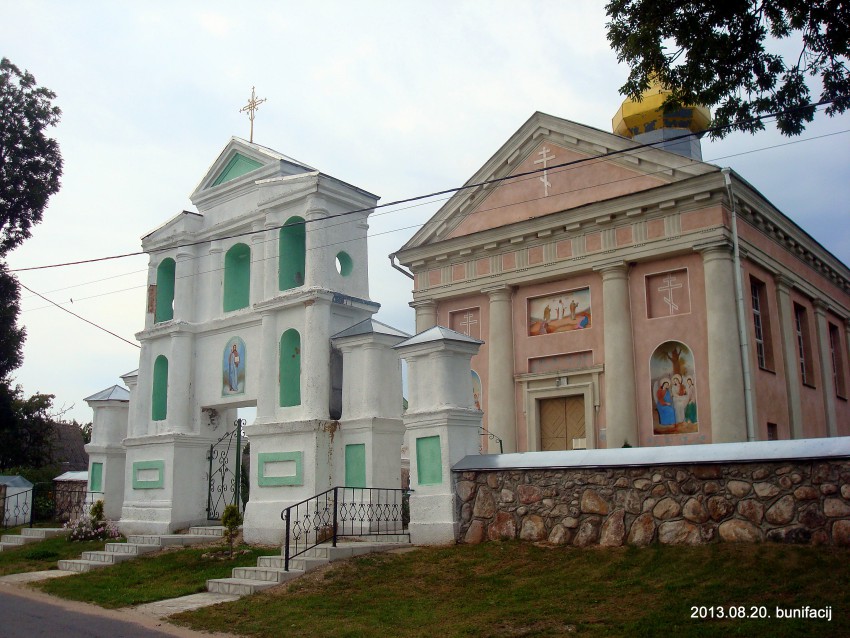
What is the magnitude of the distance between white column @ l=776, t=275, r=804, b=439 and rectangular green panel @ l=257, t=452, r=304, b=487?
11.4 metres

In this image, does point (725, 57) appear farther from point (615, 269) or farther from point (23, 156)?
point (23, 156)

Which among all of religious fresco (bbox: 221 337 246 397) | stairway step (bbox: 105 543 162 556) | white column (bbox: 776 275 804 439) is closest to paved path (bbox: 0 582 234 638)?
stairway step (bbox: 105 543 162 556)

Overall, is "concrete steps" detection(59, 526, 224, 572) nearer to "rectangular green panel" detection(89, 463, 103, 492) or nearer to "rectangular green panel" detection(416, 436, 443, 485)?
"rectangular green panel" detection(89, 463, 103, 492)

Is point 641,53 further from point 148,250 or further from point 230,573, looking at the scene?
point 148,250

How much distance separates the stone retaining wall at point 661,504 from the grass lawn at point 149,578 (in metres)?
3.81

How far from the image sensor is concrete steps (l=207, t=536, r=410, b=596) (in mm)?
10961

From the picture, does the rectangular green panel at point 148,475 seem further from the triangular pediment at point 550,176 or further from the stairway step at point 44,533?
the triangular pediment at point 550,176

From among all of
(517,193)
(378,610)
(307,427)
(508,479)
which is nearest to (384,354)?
(307,427)

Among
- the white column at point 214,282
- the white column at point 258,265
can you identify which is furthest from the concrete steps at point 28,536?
the white column at point 258,265

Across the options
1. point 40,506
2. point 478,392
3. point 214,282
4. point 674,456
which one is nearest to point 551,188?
point 478,392

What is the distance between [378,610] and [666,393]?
10.5 m

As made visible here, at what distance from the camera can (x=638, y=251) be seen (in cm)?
1847

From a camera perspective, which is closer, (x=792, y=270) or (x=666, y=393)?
(x=666, y=393)

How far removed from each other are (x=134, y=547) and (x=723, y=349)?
11.7 m
